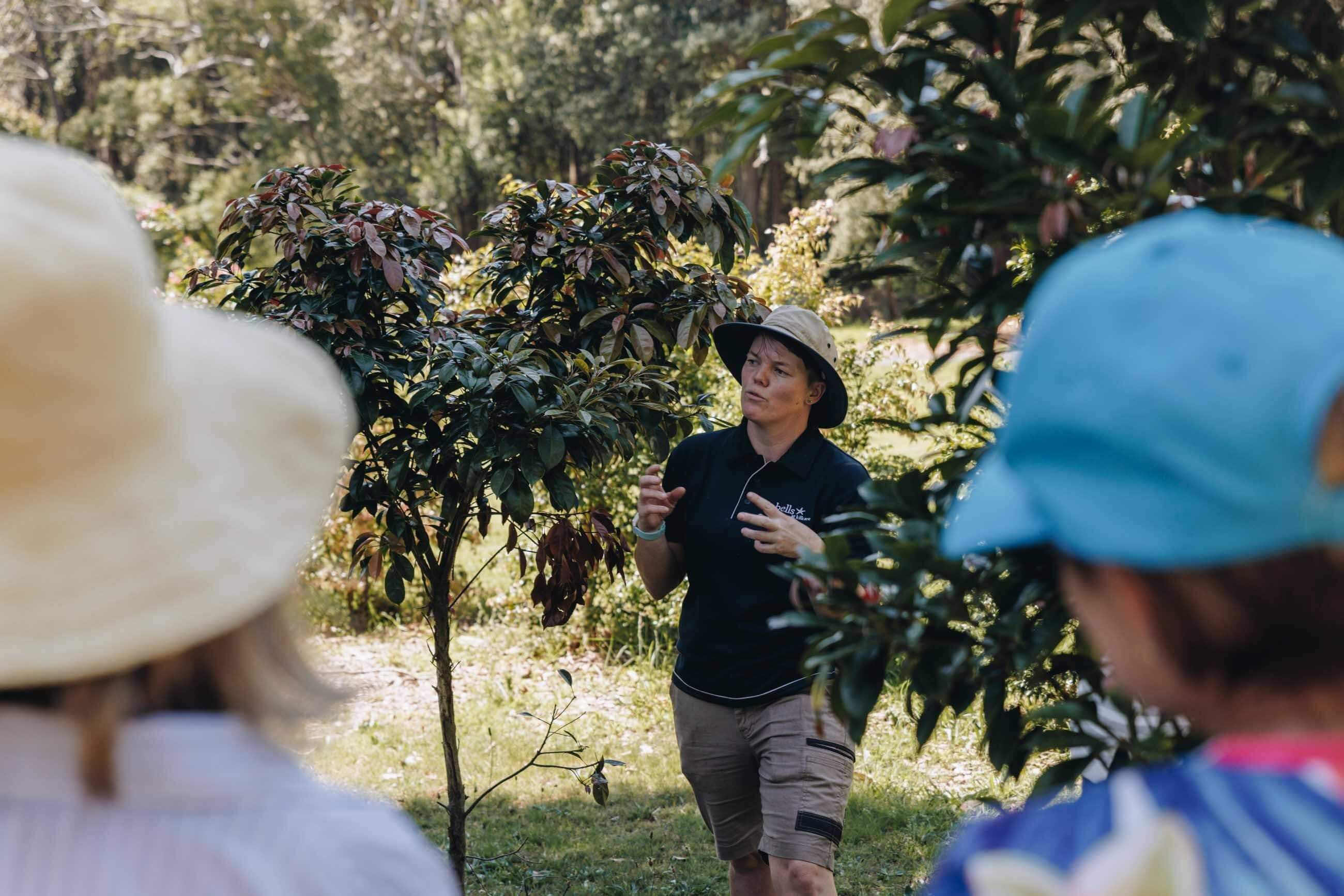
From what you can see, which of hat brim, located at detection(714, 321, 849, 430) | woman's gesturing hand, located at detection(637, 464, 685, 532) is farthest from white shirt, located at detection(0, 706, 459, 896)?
hat brim, located at detection(714, 321, 849, 430)

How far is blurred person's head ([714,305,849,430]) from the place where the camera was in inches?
134

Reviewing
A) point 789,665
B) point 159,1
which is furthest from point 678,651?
point 159,1

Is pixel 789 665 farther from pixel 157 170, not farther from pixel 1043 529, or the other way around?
pixel 157 170

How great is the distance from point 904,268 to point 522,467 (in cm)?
163

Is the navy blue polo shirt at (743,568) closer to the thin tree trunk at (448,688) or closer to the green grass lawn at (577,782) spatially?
the thin tree trunk at (448,688)

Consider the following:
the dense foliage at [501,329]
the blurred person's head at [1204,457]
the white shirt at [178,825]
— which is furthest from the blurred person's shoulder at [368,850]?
the dense foliage at [501,329]

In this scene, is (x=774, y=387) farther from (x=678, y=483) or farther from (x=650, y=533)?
(x=650, y=533)

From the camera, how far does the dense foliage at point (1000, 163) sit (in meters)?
1.47

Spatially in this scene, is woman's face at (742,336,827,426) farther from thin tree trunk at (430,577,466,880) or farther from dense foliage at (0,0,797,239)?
dense foliage at (0,0,797,239)

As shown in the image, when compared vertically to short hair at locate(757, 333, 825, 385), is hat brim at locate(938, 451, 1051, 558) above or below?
above

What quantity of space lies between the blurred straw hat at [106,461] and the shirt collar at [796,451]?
2.45m

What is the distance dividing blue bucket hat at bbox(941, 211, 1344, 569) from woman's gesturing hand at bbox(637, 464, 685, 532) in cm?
258

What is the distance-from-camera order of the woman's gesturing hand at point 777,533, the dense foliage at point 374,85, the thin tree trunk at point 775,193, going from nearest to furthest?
the woman's gesturing hand at point 777,533 < the dense foliage at point 374,85 < the thin tree trunk at point 775,193

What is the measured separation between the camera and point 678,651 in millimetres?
3449
